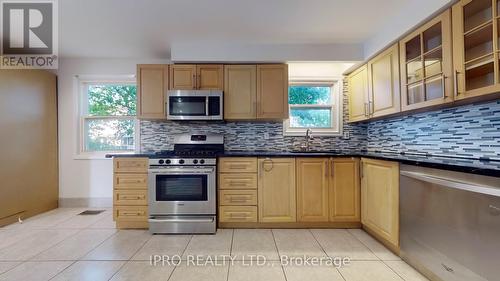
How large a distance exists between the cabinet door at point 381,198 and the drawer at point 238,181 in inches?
49.5

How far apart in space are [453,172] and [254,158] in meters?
1.86

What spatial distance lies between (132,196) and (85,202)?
1.52 meters

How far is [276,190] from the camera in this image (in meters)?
2.97

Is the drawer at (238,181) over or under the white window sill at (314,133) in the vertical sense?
under

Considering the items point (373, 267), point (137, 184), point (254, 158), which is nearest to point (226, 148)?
point (254, 158)

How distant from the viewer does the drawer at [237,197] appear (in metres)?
2.95

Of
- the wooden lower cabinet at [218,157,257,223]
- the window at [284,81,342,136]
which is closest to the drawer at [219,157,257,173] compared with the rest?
the wooden lower cabinet at [218,157,257,223]

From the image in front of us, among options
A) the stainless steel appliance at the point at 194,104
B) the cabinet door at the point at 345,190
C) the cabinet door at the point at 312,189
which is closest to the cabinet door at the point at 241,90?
the stainless steel appliance at the point at 194,104

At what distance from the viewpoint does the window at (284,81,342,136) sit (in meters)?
3.68

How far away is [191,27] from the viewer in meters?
2.77

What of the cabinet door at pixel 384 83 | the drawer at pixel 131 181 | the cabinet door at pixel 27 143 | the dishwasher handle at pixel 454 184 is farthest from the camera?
the cabinet door at pixel 27 143

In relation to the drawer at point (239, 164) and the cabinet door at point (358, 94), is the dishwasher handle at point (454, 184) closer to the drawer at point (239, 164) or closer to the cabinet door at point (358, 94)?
the cabinet door at point (358, 94)

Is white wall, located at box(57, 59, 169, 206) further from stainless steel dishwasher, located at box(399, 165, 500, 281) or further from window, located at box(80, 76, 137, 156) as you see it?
stainless steel dishwasher, located at box(399, 165, 500, 281)

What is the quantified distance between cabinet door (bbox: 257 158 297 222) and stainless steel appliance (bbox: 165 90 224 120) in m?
0.90
